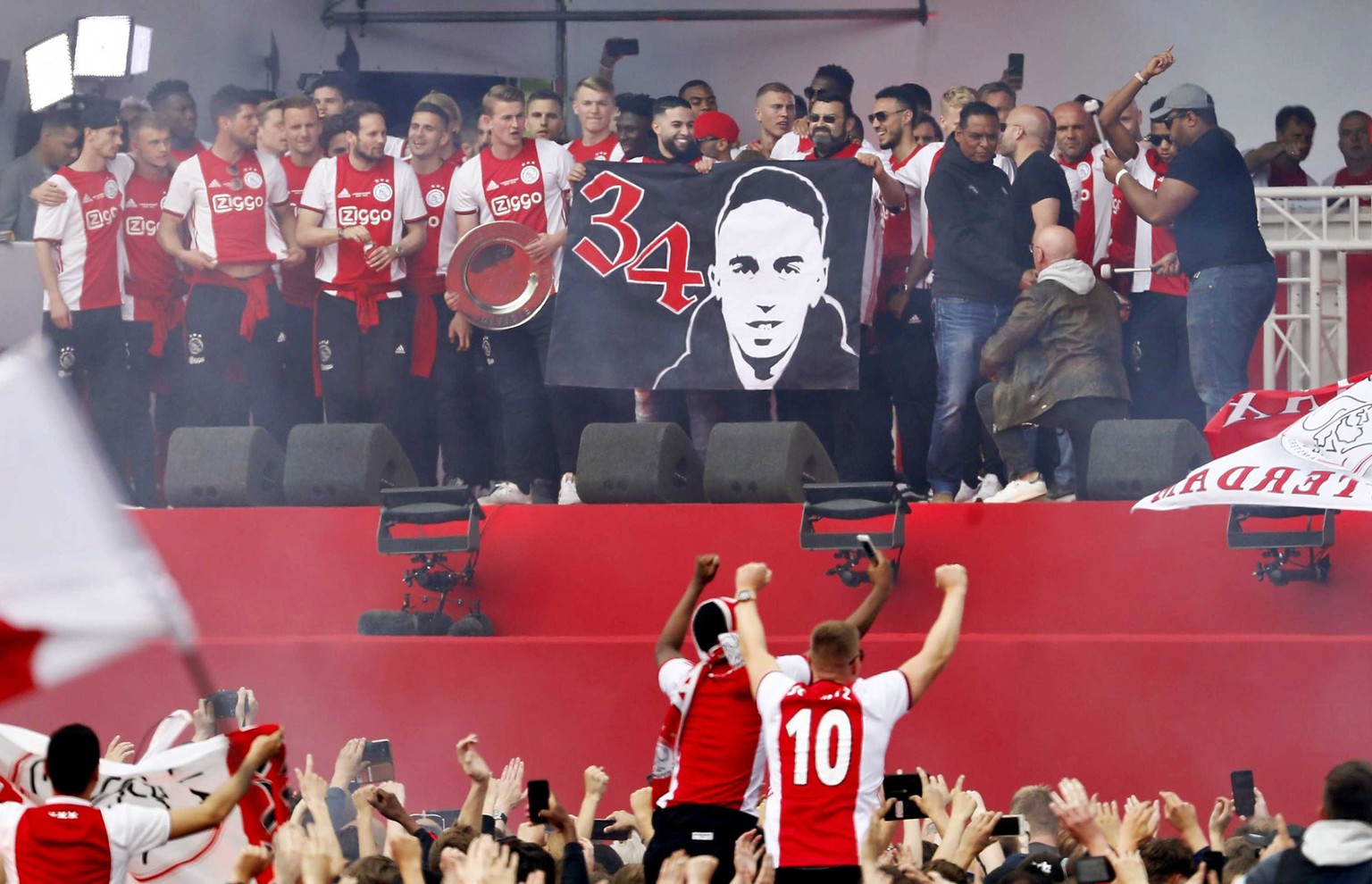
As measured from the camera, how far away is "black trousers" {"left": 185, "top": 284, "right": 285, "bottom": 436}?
11.2m

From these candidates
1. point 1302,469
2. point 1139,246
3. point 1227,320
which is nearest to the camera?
point 1302,469

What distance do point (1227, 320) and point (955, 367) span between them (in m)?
1.22

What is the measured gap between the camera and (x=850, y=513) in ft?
30.1

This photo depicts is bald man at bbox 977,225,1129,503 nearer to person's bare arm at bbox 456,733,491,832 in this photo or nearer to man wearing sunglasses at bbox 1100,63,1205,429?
man wearing sunglasses at bbox 1100,63,1205,429

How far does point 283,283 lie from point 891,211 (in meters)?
3.27

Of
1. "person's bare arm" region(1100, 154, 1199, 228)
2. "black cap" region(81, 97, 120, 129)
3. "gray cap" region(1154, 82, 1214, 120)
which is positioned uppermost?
"black cap" region(81, 97, 120, 129)

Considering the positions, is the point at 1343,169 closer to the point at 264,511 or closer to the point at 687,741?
the point at 264,511

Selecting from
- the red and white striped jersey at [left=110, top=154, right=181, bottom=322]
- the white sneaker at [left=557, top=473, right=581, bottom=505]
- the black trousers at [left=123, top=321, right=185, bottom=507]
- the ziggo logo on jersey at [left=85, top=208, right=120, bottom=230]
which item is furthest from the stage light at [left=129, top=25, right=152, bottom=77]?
the white sneaker at [left=557, top=473, right=581, bottom=505]

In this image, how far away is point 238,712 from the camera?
8.06 metres

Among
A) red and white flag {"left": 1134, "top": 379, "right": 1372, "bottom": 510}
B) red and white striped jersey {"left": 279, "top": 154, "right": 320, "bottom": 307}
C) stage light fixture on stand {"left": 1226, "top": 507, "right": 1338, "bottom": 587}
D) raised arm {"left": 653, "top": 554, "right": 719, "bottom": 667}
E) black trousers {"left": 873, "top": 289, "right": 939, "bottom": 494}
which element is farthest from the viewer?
red and white striped jersey {"left": 279, "top": 154, "right": 320, "bottom": 307}

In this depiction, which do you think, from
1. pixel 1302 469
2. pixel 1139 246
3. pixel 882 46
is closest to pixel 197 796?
pixel 1302 469

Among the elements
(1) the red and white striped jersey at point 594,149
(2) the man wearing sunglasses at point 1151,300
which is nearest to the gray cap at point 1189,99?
(2) the man wearing sunglasses at point 1151,300

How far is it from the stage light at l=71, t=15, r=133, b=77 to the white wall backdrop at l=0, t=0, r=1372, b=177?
120cm

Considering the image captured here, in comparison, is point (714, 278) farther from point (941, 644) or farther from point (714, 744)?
point (941, 644)
